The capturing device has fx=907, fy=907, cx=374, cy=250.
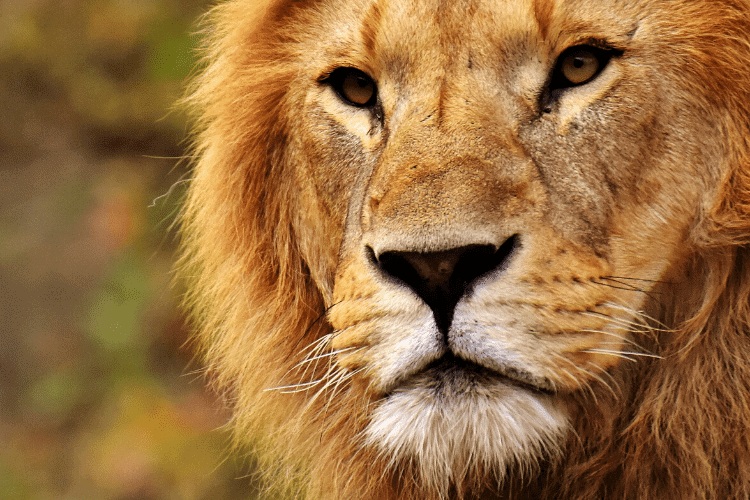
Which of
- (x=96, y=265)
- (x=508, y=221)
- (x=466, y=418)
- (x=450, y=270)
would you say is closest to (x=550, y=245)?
(x=508, y=221)

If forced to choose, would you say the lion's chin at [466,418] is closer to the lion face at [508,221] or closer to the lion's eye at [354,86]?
the lion face at [508,221]

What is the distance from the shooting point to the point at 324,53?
→ 2098 millimetres

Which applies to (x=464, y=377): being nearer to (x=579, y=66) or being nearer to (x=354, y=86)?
(x=579, y=66)

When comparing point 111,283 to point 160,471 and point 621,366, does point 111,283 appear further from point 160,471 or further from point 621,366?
point 621,366

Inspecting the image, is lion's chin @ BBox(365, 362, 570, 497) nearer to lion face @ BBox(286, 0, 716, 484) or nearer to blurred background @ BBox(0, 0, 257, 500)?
lion face @ BBox(286, 0, 716, 484)

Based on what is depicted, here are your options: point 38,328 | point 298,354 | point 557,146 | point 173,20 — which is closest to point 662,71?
point 557,146

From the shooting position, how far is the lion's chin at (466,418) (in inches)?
62.9

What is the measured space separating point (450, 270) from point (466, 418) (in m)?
0.29

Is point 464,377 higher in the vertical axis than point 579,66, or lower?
lower

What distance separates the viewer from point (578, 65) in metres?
1.78

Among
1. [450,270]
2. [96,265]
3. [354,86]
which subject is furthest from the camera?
[96,265]

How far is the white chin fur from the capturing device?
160 cm

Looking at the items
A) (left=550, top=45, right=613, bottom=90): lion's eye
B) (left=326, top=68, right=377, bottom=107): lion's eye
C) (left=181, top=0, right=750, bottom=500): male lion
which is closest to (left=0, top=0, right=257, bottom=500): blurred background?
(left=326, top=68, right=377, bottom=107): lion's eye

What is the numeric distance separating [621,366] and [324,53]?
0.96 meters
